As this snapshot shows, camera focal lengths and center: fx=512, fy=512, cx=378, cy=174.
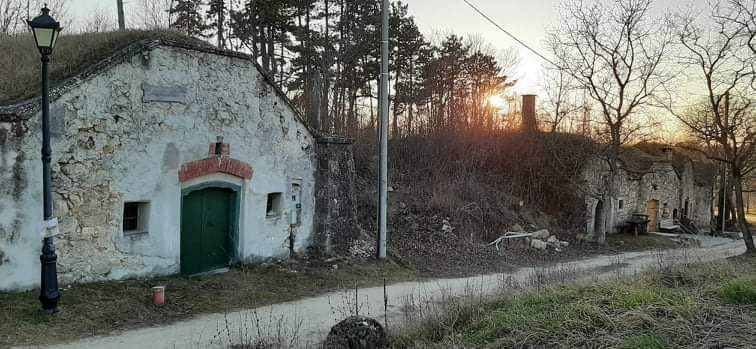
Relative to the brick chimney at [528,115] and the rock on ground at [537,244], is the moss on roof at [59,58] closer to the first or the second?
the rock on ground at [537,244]

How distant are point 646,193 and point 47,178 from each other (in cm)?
2753

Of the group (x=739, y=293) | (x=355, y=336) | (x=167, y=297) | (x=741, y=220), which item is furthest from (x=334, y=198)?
(x=741, y=220)

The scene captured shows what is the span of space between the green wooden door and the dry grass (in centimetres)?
49

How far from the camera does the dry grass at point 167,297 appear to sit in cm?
689

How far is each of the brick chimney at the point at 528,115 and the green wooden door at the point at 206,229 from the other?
1641cm

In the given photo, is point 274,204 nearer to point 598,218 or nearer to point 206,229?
point 206,229

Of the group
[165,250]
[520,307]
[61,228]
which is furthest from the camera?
[165,250]

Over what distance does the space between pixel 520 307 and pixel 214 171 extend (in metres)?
6.39

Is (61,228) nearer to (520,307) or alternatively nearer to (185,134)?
(185,134)

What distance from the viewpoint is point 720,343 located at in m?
5.21

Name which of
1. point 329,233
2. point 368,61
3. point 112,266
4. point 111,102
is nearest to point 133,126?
point 111,102

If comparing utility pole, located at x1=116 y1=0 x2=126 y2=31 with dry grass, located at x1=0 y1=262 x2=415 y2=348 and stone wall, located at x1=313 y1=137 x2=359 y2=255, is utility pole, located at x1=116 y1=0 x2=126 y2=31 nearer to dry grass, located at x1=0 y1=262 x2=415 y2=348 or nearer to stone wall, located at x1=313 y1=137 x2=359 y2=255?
stone wall, located at x1=313 y1=137 x2=359 y2=255

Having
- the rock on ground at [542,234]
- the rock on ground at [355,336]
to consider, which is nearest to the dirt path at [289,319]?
the rock on ground at [355,336]

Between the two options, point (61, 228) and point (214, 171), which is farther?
point (214, 171)
